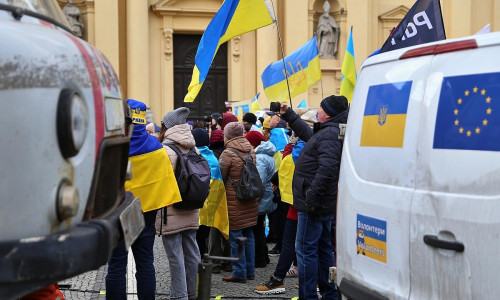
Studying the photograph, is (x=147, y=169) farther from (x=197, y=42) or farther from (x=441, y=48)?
(x=197, y=42)

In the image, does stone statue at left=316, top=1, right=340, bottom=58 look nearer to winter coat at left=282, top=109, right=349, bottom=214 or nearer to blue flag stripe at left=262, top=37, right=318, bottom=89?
blue flag stripe at left=262, top=37, right=318, bottom=89

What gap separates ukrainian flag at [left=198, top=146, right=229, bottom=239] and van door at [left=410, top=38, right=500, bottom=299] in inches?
170

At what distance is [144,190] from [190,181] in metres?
0.63

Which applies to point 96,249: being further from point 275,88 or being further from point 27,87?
point 275,88

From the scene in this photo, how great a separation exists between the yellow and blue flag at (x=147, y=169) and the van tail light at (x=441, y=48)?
2482 millimetres

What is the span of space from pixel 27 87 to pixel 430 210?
2.05 m

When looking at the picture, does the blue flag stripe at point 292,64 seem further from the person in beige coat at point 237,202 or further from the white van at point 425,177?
the white van at point 425,177

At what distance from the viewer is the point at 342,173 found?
4.56 m

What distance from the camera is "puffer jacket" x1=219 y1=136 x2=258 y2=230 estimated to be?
8.05 metres

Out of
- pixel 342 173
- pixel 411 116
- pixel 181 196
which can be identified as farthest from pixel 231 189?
pixel 411 116

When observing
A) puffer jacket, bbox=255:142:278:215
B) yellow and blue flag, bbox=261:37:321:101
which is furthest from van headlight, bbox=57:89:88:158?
yellow and blue flag, bbox=261:37:321:101

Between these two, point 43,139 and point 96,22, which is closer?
point 43,139

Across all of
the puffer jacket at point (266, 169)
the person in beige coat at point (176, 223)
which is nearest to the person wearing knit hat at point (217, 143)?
the puffer jacket at point (266, 169)

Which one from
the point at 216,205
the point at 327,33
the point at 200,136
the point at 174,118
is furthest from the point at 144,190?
the point at 327,33
